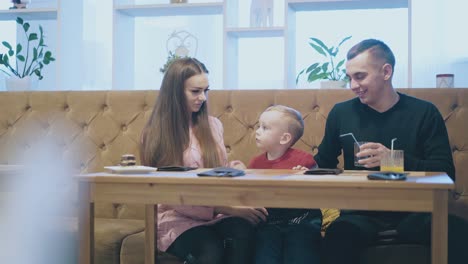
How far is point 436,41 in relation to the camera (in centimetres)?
377

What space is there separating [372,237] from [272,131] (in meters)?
0.58

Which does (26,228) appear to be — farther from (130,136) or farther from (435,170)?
(435,170)

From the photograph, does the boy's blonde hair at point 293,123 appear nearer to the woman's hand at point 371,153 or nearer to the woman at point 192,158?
the woman at point 192,158

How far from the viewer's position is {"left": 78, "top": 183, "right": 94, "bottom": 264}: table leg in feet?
7.08

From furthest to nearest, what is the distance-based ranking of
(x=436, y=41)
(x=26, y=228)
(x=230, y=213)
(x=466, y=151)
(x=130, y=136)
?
(x=436, y=41), (x=130, y=136), (x=466, y=151), (x=26, y=228), (x=230, y=213)

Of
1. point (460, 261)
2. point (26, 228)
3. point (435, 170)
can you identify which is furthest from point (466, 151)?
point (26, 228)

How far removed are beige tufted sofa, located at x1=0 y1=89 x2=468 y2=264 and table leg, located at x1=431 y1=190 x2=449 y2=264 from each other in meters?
1.07

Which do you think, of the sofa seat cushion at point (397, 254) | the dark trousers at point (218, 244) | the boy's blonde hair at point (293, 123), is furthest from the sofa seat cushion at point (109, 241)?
the sofa seat cushion at point (397, 254)

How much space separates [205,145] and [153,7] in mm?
1626

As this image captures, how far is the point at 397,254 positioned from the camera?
2.29 m

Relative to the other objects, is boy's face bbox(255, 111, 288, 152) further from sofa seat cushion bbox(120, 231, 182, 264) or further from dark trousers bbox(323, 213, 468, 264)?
sofa seat cushion bbox(120, 231, 182, 264)

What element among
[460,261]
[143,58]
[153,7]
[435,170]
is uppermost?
[153,7]

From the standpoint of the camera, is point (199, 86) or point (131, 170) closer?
point (131, 170)

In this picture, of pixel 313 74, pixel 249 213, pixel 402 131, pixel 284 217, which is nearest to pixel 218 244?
pixel 249 213
